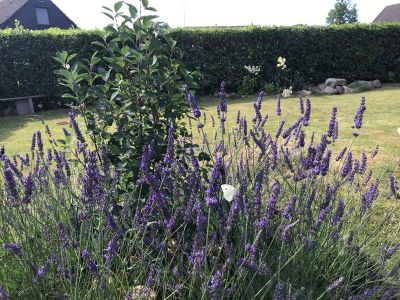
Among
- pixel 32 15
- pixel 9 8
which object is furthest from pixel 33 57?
pixel 9 8

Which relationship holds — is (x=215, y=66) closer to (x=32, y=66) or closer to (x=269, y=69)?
(x=269, y=69)

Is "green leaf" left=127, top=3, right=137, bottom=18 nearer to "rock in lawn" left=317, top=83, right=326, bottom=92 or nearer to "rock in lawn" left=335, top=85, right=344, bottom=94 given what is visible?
"rock in lawn" left=335, top=85, right=344, bottom=94

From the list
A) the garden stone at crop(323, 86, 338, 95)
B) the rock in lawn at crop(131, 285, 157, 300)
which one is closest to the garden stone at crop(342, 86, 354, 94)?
the garden stone at crop(323, 86, 338, 95)

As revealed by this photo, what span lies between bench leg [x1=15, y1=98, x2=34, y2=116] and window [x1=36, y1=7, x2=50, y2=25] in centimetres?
2409

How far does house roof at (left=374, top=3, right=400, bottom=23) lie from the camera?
42.0 metres

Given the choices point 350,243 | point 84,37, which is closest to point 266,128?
point 350,243

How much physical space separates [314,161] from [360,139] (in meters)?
4.61

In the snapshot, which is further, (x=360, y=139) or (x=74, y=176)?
(x=360, y=139)

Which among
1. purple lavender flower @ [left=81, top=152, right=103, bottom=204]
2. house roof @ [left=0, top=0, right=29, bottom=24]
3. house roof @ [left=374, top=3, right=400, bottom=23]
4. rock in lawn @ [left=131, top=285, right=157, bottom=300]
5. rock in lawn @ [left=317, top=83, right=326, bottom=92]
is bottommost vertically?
rock in lawn @ [left=317, top=83, right=326, bottom=92]

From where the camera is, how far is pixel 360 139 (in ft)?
20.8

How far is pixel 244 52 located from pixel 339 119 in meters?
5.37

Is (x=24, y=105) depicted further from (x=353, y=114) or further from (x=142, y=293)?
(x=142, y=293)

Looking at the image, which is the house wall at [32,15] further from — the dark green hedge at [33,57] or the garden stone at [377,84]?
the garden stone at [377,84]

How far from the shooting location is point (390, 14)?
4359cm
